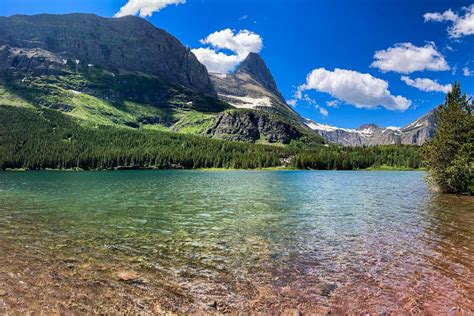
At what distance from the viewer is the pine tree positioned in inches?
2377

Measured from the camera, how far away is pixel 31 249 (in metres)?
23.7

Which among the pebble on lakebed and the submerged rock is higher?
the submerged rock

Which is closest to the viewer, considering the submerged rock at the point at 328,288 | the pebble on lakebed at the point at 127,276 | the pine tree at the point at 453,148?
the submerged rock at the point at 328,288

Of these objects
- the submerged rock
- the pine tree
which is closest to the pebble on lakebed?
the submerged rock

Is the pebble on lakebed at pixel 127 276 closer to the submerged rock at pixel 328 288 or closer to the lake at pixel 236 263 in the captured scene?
the lake at pixel 236 263

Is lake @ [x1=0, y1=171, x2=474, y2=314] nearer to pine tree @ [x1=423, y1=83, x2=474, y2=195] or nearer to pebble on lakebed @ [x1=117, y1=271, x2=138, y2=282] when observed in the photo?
pebble on lakebed @ [x1=117, y1=271, x2=138, y2=282]

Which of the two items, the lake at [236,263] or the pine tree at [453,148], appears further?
the pine tree at [453,148]

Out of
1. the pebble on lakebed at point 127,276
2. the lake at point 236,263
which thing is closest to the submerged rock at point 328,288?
the lake at point 236,263

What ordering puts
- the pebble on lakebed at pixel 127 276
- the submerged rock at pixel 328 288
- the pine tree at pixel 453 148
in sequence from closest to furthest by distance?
the submerged rock at pixel 328 288, the pebble on lakebed at pixel 127 276, the pine tree at pixel 453 148

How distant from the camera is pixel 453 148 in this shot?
63.7 m

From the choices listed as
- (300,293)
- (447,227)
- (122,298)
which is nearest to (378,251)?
(300,293)

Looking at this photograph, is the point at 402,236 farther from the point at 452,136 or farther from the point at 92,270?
the point at 452,136

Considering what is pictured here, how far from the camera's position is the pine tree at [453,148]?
6038 centimetres

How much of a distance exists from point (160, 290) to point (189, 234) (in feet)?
42.5
